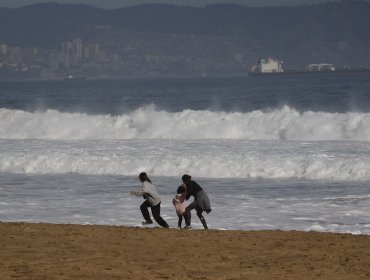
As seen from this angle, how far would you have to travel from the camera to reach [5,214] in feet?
65.4

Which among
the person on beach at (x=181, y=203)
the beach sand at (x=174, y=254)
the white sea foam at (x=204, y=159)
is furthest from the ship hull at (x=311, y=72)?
the beach sand at (x=174, y=254)

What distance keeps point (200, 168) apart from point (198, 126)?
656 inches

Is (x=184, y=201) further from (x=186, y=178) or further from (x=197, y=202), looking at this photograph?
(x=186, y=178)

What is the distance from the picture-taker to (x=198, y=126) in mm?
45844

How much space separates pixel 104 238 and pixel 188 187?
8.79 ft

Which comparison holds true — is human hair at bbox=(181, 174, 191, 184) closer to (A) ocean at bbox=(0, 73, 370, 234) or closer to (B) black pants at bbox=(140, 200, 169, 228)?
(B) black pants at bbox=(140, 200, 169, 228)

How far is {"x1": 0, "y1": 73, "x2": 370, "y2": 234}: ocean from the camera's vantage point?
19.6m

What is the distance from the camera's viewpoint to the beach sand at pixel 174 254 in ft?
40.4

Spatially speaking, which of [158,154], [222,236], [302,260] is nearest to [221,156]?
[158,154]

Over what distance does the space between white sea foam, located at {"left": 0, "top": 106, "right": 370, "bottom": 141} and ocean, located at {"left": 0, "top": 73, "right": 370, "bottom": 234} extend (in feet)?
0.18

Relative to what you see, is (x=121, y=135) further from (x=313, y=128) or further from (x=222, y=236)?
(x=222, y=236)

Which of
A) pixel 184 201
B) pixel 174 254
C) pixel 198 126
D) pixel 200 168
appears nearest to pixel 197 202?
pixel 184 201

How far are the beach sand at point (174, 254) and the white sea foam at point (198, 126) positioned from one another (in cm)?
2669

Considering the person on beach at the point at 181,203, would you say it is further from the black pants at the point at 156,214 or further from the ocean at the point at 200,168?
the ocean at the point at 200,168
